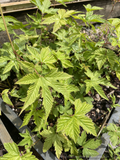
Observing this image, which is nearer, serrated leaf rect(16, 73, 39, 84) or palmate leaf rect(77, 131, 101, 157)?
serrated leaf rect(16, 73, 39, 84)

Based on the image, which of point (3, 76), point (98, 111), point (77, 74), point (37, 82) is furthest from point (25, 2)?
point (98, 111)

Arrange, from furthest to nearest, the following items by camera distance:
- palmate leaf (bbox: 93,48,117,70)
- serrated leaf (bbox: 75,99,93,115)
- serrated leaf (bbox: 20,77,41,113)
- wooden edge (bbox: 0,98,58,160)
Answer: palmate leaf (bbox: 93,48,117,70), wooden edge (bbox: 0,98,58,160), serrated leaf (bbox: 75,99,93,115), serrated leaf (bbox: 20,77,41,113)

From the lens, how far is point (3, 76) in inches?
55.9

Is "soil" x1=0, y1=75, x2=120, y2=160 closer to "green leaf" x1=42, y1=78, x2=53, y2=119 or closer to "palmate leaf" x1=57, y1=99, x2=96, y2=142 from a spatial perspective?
"palmate leaf" x1=57, y1=99, x2=96, y2=142

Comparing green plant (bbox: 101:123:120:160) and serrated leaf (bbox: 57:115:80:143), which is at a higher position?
serrated leaf (bbox: 57:115:80:143)

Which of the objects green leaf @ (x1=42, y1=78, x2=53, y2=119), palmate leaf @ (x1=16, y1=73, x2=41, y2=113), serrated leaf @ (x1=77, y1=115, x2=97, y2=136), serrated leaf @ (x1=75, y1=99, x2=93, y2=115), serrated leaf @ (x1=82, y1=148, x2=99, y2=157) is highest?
palmate leaf @ (x1=16, y1=73, x2=41, y2=113)

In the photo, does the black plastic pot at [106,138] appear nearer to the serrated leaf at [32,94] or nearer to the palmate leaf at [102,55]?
the palmate leaf at [102,55]

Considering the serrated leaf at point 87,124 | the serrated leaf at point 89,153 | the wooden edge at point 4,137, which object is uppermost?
the serrated leaf at point 87,124

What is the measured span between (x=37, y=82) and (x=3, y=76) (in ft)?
2.36

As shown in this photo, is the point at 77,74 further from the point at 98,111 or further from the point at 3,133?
the point at 3,133

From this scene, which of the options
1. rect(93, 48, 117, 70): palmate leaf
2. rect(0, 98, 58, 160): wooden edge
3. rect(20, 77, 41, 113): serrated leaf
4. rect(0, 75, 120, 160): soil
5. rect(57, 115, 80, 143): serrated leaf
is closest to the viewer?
rect(20, 77, 41, 113): serrated leaf

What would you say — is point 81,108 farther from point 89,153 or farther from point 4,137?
point 4,137

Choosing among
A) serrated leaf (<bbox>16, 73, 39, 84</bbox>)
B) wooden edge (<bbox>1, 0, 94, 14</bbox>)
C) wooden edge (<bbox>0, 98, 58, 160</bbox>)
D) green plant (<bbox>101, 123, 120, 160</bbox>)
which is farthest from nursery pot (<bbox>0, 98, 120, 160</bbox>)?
wooden edge (<bbox>1, 0, 94, 14</bbox>)

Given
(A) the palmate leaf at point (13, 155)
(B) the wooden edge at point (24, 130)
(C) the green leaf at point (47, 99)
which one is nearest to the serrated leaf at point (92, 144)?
(B) the wooden edge at point (24, 130)
